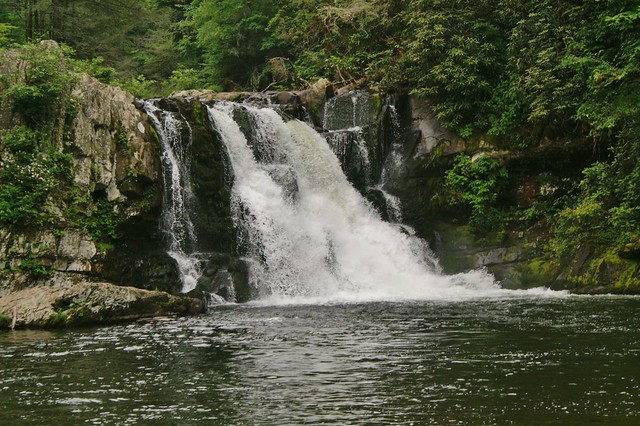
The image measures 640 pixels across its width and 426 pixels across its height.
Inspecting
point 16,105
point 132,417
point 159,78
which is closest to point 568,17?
point 16,105

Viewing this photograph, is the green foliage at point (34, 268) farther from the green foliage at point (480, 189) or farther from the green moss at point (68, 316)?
the green foliage at point (480, 189)

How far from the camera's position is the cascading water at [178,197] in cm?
1892

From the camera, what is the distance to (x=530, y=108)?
2225 cm

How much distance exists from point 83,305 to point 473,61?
15.1 metres

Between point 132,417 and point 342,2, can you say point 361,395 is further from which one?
point 342,2

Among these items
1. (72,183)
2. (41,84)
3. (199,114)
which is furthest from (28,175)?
(199,114)

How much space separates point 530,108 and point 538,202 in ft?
10.3

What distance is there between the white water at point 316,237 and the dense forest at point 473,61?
301cm

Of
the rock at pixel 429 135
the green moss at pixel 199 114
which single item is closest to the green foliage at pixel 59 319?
the green moss at pixel 199 114

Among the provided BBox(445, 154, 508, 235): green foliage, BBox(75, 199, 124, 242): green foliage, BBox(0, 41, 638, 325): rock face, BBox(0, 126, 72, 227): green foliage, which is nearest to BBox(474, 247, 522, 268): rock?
BBox(0, 41, 638, 325): rock face

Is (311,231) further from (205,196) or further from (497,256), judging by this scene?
(497,256)

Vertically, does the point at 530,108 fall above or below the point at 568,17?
below

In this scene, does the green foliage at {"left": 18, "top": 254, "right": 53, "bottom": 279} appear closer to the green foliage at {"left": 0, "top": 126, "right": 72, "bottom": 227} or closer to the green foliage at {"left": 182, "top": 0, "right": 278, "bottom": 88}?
the green foliage at {"left": 0, "top": 126, "right": 72, "bottom": 227}

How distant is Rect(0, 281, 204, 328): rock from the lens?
13.8 meters
